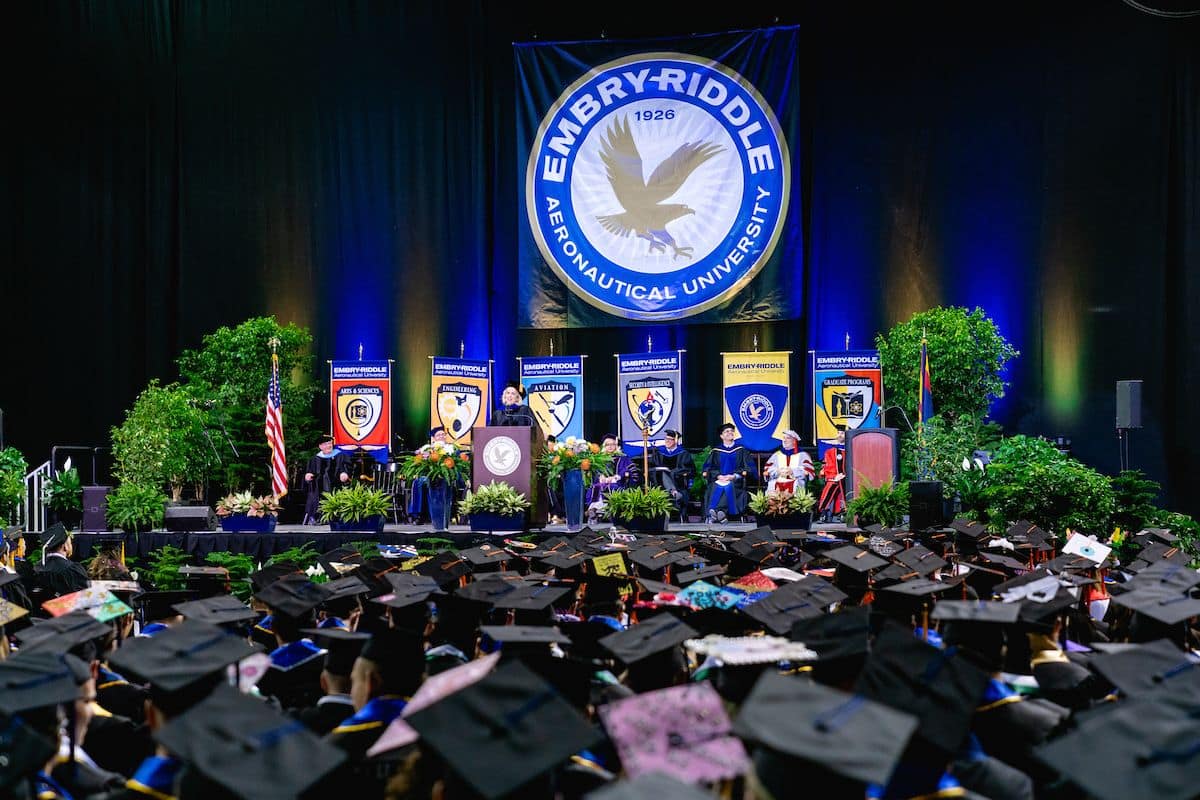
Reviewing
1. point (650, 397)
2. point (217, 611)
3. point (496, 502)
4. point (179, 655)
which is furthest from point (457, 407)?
point (179, 655)

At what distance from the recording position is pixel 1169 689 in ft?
9.98

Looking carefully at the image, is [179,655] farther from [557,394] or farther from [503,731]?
[557,394]

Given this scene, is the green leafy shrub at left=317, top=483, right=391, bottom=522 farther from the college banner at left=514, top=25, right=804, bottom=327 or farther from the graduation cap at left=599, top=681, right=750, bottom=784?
the graduation cap at left=599, top=681, right=750, bottom=784

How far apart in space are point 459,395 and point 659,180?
4.37 meters

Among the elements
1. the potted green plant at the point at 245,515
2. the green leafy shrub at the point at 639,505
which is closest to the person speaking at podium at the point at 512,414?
the green leafy shrub at the point at 639,505

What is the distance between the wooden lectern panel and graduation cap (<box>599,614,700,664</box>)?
7739 millimetres

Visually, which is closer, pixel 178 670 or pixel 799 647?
pixel 178 670

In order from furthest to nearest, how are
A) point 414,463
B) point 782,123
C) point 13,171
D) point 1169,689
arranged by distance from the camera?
1. point 13,171
2. point 782,123
3. point 414,463
4. point 1169,689

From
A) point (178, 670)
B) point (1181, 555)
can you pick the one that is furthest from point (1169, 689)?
point (1181, 555)

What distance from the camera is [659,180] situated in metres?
15.4

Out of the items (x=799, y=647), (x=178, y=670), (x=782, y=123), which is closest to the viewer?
(x=178, y=670)

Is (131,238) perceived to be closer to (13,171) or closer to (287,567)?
(13,171)

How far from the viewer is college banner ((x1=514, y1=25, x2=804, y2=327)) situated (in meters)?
15.0

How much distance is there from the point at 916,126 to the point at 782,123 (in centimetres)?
206
